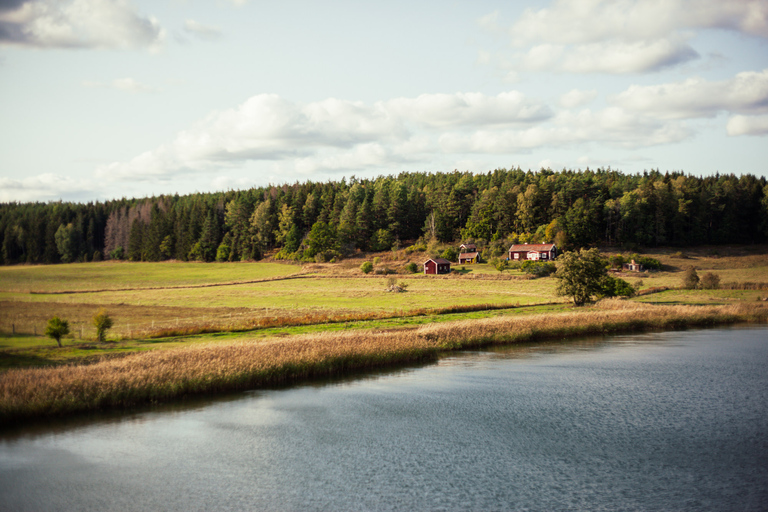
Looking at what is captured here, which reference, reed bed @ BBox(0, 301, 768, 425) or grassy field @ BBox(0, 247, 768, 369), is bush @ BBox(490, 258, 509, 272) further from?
reed bed @ BBox(0, 301, 768, 425)

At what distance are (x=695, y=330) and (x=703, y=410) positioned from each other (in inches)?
1211

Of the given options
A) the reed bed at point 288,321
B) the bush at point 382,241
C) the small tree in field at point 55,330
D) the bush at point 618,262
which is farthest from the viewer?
the bush at point 382,241

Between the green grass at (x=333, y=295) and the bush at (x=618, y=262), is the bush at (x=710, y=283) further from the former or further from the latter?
the bush at (x=618, y=262)

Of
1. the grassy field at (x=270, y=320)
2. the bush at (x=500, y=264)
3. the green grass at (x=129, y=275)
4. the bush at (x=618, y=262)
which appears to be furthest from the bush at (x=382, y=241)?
the bush at (x=618, y=262)

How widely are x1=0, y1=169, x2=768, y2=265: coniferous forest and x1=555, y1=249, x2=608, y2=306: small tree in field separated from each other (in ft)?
166

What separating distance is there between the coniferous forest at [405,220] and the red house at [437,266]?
46.1ft

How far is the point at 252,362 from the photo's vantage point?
3150cm

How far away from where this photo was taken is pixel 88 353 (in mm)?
32938

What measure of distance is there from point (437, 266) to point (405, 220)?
40.4 metres

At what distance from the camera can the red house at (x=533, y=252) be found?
10850cm

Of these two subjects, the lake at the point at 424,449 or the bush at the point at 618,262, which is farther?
the bush at the point at 618,262

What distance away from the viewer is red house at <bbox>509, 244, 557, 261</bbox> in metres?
108

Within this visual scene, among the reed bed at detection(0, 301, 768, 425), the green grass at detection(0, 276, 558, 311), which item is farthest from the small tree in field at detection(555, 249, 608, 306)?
the reed bed at detection(0, 301, 768, 425)

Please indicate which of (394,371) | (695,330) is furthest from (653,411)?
(695,330)
